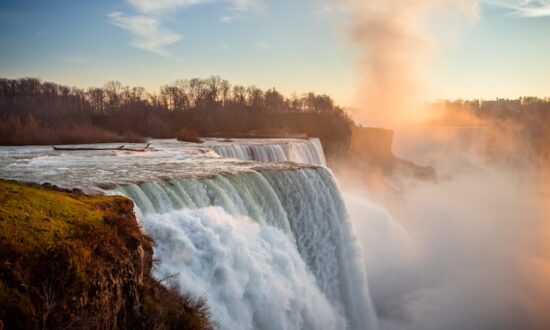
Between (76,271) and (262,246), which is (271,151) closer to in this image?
(262,246)

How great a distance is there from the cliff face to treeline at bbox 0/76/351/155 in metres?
24.7

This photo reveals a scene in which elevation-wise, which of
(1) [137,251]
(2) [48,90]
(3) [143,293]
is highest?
(2) [48,90]

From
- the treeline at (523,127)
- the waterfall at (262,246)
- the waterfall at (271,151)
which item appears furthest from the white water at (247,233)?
the treeline at (523,127)

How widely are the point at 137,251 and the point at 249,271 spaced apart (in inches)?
141

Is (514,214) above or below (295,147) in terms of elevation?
below

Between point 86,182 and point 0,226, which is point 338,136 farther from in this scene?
point 0,226

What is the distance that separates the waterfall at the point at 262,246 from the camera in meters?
8.76

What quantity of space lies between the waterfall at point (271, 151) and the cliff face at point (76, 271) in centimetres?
1681

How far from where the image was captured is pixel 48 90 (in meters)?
74.4

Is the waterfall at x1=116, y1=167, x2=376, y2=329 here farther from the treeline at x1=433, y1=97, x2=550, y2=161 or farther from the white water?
the treeline at x1=433, y1=97, x2=550, y2=161

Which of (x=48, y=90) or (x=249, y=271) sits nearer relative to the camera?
(x=249, y=271)

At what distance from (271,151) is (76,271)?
21.8 metres

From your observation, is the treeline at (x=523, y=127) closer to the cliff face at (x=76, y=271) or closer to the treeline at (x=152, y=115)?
the treeline at (x=152, y=115)

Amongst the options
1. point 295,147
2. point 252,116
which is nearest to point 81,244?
point 295,147
